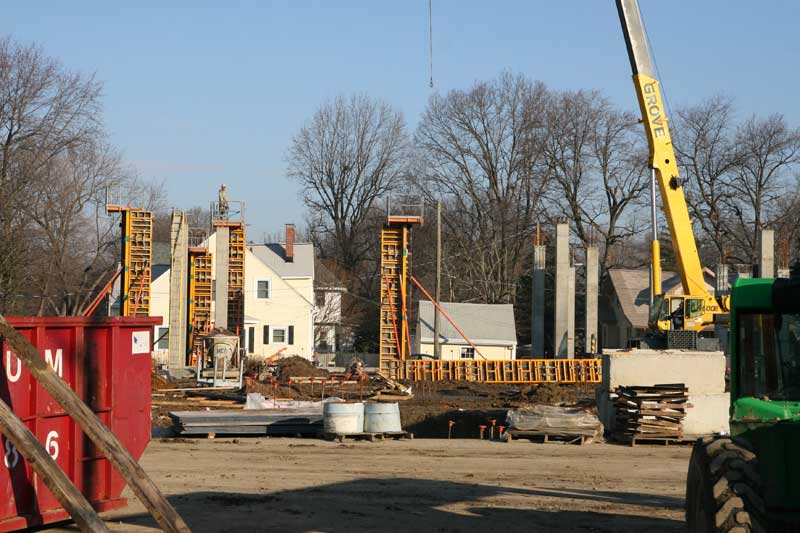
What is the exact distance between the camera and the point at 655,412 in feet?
67.8

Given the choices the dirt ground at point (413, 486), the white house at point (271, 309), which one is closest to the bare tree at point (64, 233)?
the white house at point (271, 309)

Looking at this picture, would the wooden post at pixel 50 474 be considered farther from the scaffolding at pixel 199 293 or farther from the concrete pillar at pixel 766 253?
the scaffolding at pixel 199 293

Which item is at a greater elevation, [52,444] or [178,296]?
[178,296]

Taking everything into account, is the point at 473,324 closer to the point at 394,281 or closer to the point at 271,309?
the point at 394,281

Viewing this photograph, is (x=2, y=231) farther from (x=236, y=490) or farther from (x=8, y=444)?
(x=8, y=444)

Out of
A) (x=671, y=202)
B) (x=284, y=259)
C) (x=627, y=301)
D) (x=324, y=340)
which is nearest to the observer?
(x=671, y=202)

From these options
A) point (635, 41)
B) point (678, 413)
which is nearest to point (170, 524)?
point (678, 413)

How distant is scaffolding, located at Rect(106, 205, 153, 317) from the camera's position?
48625 mm

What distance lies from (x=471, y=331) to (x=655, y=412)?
36558 millimetres

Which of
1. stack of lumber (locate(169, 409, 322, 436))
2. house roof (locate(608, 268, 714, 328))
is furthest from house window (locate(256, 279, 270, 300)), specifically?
stack of lumber (locate(169, 409, 322, 436))

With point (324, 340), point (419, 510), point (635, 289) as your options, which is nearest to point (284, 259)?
point (324, 340)

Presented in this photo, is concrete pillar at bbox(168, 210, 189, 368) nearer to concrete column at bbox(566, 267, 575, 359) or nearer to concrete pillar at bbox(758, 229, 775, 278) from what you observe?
concrete column at bbox(566, 267, 575, 359)

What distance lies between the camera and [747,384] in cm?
741

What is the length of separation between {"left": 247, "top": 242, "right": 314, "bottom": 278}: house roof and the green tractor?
2209 inches
